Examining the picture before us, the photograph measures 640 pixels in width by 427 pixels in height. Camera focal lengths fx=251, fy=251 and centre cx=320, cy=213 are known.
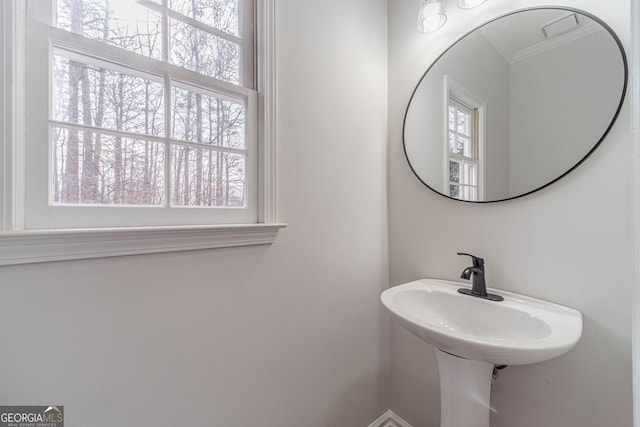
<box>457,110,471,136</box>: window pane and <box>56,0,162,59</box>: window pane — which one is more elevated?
<box>56,0,162,59</box>: window pane

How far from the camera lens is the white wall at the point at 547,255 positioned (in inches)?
31.0

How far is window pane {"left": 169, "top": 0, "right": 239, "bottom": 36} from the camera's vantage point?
2.81 ft

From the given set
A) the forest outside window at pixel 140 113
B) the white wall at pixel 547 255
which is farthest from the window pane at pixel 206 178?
the white wall at pixel 547 255

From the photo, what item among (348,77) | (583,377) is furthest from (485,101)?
(583,377)

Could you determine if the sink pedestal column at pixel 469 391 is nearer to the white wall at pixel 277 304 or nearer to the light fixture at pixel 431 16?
the white wall at pixel 277 304

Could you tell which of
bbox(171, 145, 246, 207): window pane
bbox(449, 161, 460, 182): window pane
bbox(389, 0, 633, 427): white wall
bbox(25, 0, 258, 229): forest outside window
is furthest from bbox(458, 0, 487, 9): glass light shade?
bbox(171, 145, 246, 207): window pane

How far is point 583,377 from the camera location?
850 millimetres

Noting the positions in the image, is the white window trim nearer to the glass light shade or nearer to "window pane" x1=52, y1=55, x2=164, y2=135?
"window pane" x1=52, y1=55, x2=164, y2=135

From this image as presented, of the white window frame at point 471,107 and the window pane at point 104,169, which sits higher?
the white window frame at point 471,107

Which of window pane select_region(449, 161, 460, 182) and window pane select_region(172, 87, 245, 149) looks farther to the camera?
window pane select_region(449, 161, 460, 182)

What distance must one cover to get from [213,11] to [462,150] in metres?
1.15

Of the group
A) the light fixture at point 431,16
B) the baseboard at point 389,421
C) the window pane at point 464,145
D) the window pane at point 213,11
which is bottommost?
the baseboard at point 389,421

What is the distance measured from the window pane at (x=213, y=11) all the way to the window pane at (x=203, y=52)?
0.15 ft

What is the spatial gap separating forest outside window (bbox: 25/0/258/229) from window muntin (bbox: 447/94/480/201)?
0.87 meters
